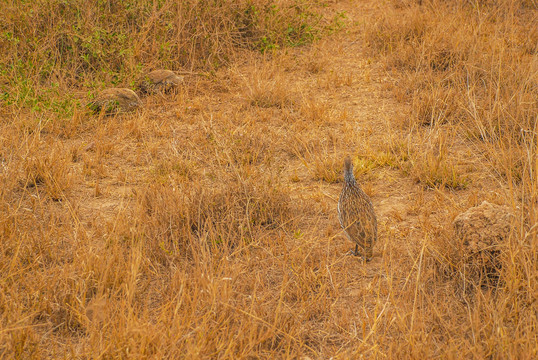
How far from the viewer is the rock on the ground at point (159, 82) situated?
6.63m

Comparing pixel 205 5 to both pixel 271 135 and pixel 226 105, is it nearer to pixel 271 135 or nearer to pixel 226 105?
pixel 226 105

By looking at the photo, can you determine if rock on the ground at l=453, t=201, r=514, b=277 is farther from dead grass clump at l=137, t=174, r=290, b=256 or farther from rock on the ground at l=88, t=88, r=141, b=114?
rock on the ground at l=88, t=88, r=141, b=114

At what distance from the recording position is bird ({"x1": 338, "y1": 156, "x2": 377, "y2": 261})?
11.9 ft

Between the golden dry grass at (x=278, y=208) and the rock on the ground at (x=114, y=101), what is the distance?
0.14 m

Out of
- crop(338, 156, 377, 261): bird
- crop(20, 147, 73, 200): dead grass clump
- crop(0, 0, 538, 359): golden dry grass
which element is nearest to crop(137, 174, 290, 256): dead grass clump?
crop(0, 0, 538, 359): golden dry grass

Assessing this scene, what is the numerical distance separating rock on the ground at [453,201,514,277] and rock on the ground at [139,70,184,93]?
4.28 meters

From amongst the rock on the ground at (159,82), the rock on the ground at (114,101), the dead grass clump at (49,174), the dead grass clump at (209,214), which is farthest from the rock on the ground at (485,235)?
the rock on the ground at (159,82)

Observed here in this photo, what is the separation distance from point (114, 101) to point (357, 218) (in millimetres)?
3545

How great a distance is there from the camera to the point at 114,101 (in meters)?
6.12

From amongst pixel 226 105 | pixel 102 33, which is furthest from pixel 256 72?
pixel 102 33

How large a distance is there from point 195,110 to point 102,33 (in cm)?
166

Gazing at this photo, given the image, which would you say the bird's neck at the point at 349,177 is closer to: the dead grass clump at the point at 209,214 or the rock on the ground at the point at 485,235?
the dead grass clump at the point at 209,214

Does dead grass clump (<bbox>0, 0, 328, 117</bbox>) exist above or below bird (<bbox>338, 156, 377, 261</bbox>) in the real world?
above

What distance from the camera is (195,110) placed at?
642 cm
